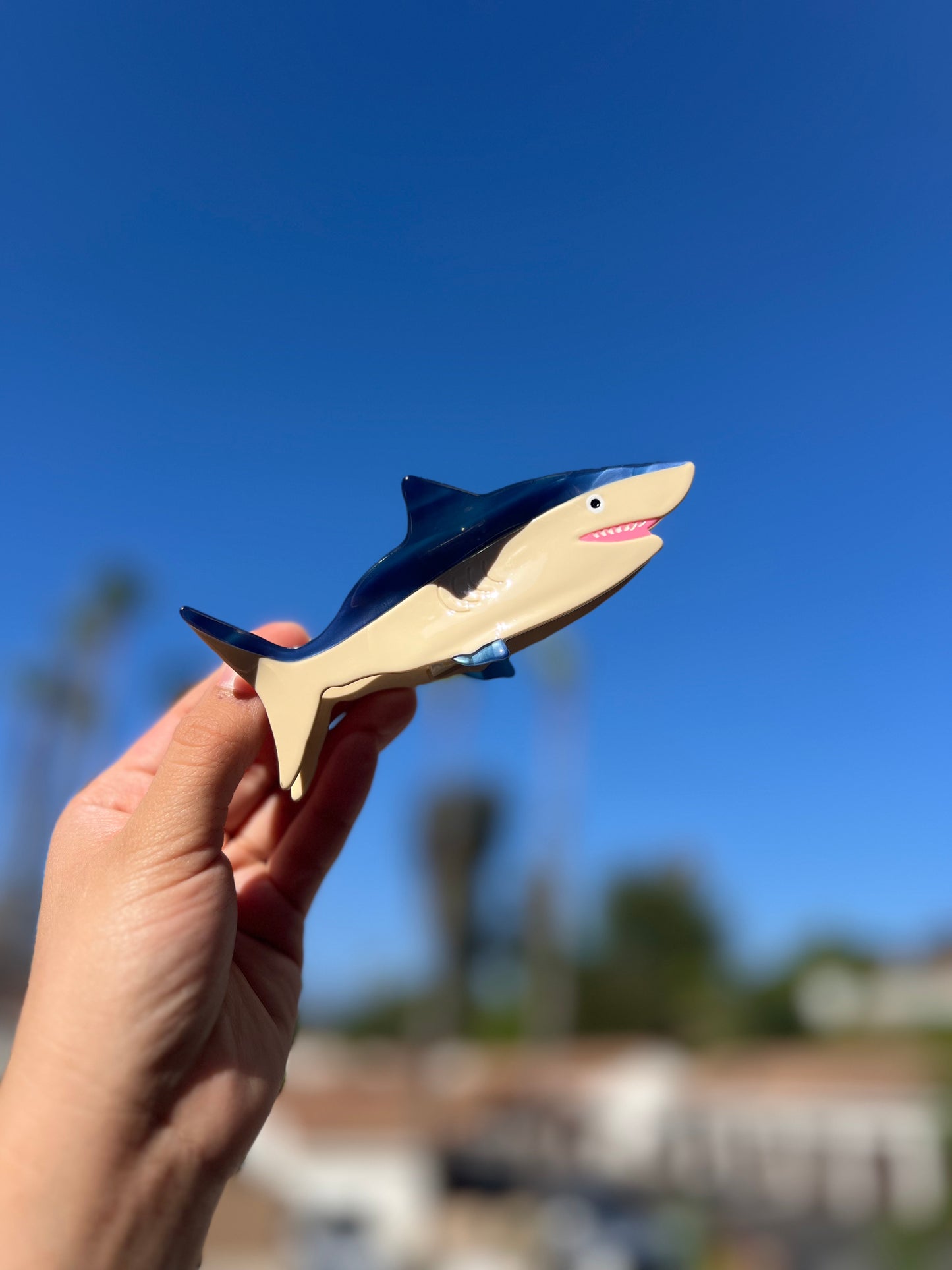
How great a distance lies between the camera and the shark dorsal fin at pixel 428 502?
2.17m

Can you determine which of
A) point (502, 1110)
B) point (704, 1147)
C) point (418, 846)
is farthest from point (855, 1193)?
point (418, 846)

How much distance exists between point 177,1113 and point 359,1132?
66.4ft

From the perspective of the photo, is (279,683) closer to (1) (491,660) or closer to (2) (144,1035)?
(1) (491,660)

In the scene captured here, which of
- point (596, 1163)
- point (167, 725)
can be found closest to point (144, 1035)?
point (167, 725)

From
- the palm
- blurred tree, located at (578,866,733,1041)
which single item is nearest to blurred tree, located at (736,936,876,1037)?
blurred tree, located at (578,866,733,1041)

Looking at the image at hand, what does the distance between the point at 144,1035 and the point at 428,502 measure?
126 centimetres

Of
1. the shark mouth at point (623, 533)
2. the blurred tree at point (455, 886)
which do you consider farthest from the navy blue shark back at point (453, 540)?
the blurred tree at point (455, 886)

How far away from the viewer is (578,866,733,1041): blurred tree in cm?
3988

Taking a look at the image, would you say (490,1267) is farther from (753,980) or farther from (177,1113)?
(753,980)

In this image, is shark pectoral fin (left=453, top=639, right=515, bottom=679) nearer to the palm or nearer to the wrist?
the palm

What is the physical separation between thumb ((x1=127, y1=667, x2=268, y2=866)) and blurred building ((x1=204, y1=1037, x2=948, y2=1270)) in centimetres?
1339

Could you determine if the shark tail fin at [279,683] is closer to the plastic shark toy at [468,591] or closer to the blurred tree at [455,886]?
the plastic shark toy at [468,591]

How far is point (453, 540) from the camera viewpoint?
2.13 meters

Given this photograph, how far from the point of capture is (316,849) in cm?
230
